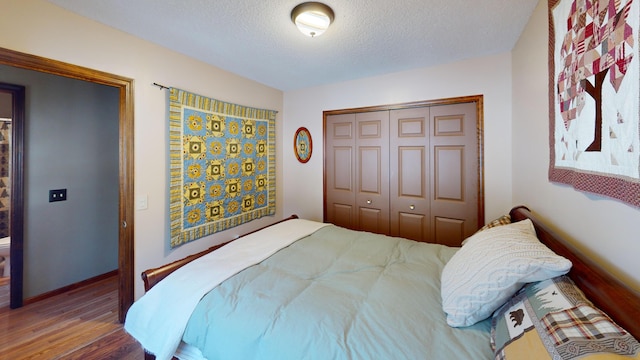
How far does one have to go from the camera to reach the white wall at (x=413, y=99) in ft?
7.72

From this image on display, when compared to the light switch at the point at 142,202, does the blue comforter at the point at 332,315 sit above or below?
below

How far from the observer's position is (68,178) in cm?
261

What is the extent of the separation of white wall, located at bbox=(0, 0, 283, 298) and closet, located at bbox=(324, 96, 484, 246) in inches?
60.9

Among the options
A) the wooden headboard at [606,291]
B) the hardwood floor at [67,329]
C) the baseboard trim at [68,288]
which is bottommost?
the hardwood floor at [67,329]

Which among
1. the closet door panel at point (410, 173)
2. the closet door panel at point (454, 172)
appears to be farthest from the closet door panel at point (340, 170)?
the closet door panel at point (454, 172)

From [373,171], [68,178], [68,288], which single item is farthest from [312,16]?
[68,288]

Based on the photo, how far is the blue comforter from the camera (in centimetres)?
91

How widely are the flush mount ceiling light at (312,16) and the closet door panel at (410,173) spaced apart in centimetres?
146

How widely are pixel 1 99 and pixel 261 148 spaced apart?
3.04m

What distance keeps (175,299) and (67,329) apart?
160 cm

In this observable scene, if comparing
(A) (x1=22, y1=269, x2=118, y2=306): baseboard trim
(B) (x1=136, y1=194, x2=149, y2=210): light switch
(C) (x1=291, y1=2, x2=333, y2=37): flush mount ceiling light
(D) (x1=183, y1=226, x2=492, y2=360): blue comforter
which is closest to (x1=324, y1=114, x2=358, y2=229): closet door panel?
(C) (x1=291, y1=2, x2=333, y2=37): flush mount ceiling light

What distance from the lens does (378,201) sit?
3004mm

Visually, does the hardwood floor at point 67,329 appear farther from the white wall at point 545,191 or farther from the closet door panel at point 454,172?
the closet door panel at point 454,172

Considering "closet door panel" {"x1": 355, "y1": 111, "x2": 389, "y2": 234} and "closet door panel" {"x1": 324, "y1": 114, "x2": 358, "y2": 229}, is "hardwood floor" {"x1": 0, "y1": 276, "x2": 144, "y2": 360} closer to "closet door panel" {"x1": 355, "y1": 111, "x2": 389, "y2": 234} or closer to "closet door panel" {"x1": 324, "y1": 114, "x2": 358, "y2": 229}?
"closet door panel" {"x1": 324, "y1": 114, "x2": 358, "y2": 229}
